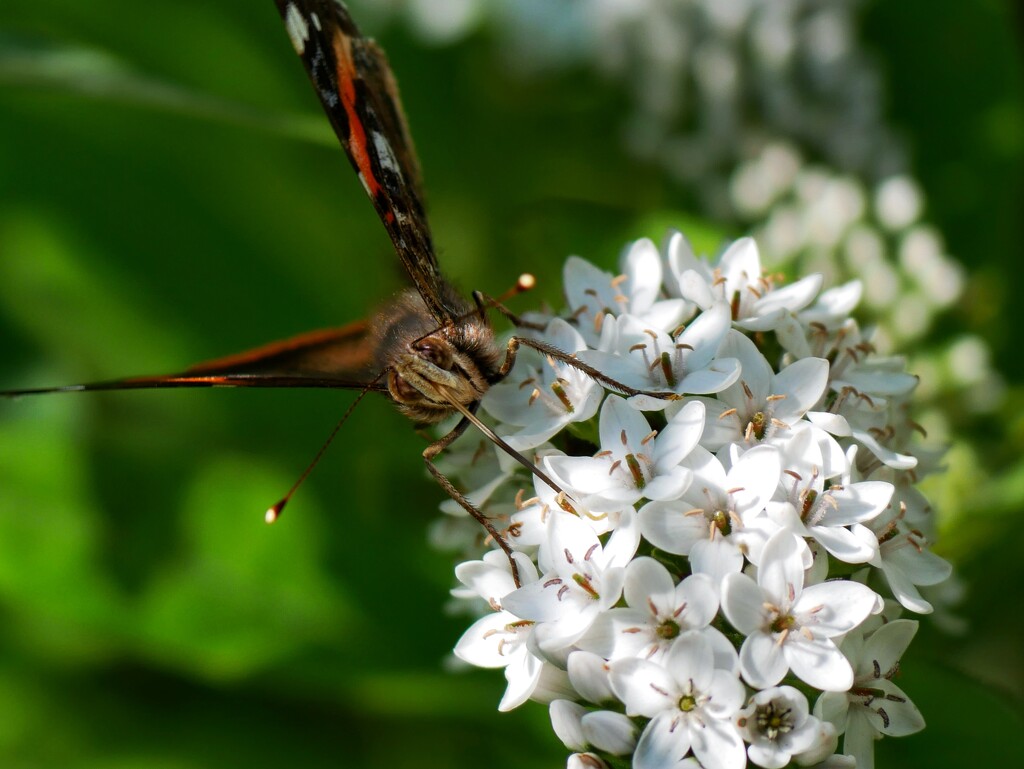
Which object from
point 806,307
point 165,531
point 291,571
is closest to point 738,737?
point 806,307

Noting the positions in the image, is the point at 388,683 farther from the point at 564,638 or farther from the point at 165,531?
the point at 564,638

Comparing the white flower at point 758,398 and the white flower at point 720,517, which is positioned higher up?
the white flower at point 758,398

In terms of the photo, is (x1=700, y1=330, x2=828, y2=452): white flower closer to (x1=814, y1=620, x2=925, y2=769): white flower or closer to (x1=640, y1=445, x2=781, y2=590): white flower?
(x1=640, y1=445, x2=781, y2=590): white flower

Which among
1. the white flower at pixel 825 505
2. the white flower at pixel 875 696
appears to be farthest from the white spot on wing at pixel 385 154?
the white flower at pixel 875 696

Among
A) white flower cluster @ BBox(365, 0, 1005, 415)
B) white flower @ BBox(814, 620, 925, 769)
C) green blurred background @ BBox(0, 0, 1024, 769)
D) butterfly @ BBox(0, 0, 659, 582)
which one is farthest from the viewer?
white flower cluster @ BBox(365, 0, 1005, 415)

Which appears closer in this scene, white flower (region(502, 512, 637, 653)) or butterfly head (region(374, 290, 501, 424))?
white flower (region(502, 512, 637, 653))

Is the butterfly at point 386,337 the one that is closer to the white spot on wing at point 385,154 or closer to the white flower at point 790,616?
the white spot on wing at point 385,154

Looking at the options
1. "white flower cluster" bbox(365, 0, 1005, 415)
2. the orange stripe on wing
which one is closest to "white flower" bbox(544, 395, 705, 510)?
the orange stripe on wing
